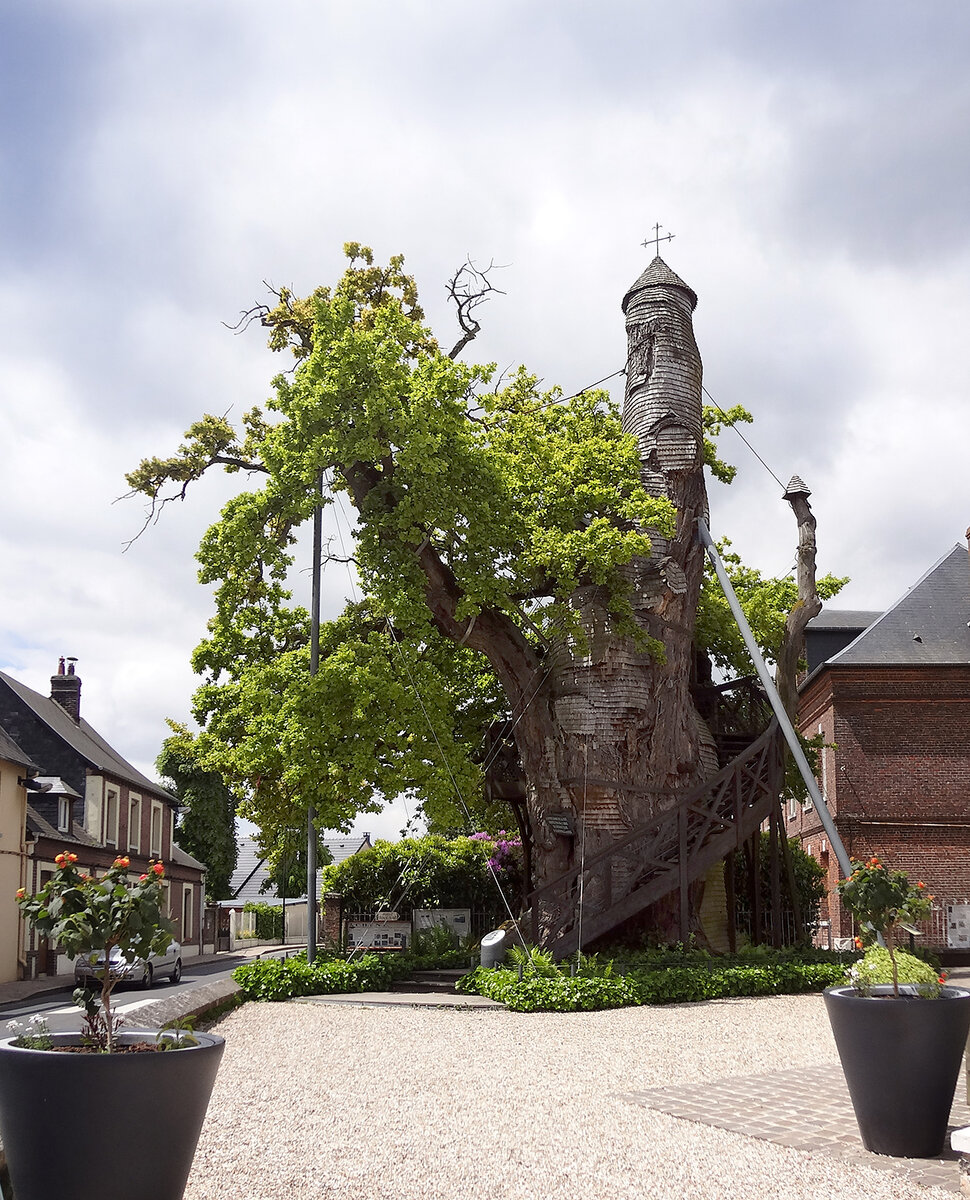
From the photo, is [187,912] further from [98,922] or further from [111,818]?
[98,922]

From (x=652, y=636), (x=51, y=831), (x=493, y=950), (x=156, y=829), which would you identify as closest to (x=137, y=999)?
(x=493, y=950)

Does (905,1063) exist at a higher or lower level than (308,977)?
higher

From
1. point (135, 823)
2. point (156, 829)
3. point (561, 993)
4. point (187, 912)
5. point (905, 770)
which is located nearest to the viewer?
point (561, 993)

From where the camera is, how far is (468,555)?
15.5 m

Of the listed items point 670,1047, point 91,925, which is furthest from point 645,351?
point 91,925

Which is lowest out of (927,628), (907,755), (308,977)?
(308,977)

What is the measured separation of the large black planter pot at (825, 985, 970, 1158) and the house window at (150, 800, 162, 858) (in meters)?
35.0

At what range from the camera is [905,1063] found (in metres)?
5.41

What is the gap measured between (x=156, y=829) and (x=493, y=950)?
2606cm

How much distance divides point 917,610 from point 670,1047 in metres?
19.4

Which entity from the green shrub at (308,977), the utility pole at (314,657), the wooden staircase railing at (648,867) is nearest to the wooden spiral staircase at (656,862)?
the wooden staircase railing at (648,867)

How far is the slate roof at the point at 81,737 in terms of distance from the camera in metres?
32.0

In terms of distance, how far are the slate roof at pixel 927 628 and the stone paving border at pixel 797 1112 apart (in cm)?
1823

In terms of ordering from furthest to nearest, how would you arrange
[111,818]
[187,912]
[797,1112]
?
[187,912] → [111,818] → [797,1112]
